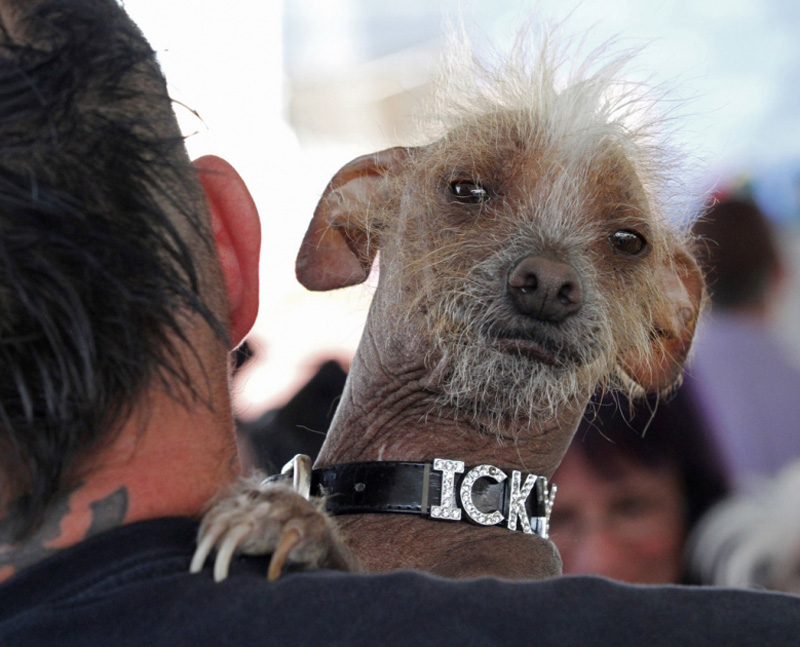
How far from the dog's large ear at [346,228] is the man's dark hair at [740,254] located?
1.63m

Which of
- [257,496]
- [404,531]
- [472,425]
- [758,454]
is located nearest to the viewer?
[257,496]

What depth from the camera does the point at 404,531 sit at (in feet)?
4.05

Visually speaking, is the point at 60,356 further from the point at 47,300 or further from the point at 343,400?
the point at 343,400

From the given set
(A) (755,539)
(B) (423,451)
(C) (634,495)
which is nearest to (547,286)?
(B) (423,451)

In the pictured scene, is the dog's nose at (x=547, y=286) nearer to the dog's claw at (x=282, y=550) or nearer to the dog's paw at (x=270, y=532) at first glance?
the dog's paw at (x=270, y=532)

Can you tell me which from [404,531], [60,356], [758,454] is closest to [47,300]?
[60,356]

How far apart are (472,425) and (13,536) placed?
83 centimetres

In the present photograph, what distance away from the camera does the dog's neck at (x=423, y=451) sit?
1205mm

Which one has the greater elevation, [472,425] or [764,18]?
[764,18]

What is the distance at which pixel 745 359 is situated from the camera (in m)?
2.78

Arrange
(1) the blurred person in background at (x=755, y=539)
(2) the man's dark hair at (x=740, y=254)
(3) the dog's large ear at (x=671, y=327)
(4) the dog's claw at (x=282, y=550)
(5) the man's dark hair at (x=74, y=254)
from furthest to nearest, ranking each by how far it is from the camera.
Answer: (2) the man's dark hair at (x=740, y=254) < (1) the blurred person in background at (x=755, y=539) < (3) the dog's large ear at (x=671, y=327) < (4) the dog's claw at (x=282, y=550) < (5) the man's dark hair at (x=74, y=254)

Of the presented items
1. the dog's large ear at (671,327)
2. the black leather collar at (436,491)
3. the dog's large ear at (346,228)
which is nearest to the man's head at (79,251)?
the black leather collar at (436,491)

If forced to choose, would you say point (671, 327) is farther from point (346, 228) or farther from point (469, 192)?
point (346, 228)

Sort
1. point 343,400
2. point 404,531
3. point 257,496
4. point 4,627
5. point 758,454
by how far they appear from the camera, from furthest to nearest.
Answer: point 758,454 → point 343,400 → point 404,531 → point 257,496 → point 4,627
